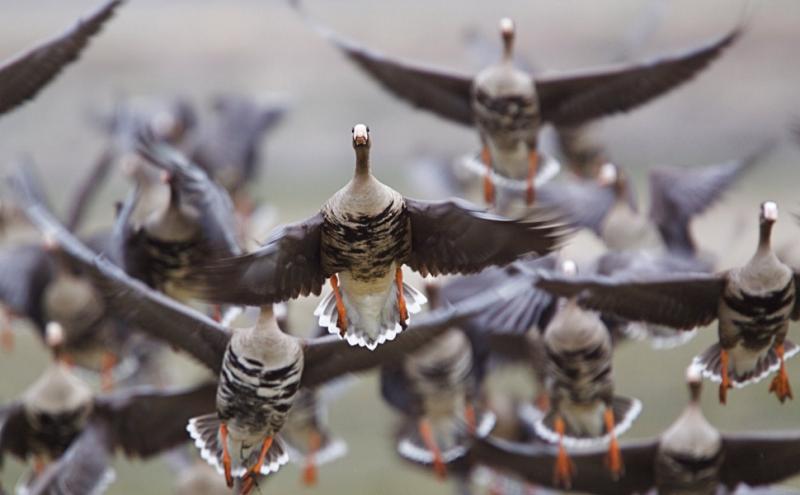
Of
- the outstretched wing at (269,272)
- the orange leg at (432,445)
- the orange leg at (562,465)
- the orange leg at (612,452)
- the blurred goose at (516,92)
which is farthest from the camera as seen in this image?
the orange leg at (432,445)

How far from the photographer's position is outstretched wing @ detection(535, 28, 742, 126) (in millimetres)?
5184

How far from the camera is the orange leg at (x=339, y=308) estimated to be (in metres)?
3.93

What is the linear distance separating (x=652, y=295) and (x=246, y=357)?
4.35 feet

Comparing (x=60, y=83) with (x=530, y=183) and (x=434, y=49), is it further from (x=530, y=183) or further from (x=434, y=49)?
(x=530, y=183)

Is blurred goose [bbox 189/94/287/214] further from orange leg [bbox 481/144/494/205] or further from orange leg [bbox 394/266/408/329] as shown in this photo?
orange leg [bbox 394/266/408/329]

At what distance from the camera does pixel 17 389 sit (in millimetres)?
8711

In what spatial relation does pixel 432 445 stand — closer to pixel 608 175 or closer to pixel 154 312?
pixel 608 175

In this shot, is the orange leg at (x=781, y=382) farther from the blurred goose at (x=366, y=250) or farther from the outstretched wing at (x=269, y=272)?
the outstretched wing at (x=269, y=272)

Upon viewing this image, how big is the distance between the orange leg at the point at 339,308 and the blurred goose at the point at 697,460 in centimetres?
132

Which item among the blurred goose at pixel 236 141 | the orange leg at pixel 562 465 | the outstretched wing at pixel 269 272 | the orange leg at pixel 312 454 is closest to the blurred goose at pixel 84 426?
the outstretched wing at pixel 269 272

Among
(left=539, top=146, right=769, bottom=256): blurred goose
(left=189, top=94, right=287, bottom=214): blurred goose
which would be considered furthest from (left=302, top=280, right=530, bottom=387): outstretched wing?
(left=189, top=94, right=287, bottom=214): blurred goose

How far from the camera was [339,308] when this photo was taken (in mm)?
3955

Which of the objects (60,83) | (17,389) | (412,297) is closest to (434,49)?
(60,83)

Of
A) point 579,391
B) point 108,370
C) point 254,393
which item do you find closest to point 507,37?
point 579,391
